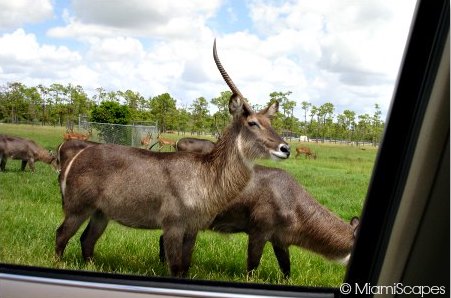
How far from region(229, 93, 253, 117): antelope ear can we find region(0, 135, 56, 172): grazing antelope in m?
0.96

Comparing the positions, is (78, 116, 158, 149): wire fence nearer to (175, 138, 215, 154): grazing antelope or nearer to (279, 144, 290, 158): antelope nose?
(175, 138, 215, 154): grazing antelope

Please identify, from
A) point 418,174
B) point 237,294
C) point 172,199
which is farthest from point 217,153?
point 418,174

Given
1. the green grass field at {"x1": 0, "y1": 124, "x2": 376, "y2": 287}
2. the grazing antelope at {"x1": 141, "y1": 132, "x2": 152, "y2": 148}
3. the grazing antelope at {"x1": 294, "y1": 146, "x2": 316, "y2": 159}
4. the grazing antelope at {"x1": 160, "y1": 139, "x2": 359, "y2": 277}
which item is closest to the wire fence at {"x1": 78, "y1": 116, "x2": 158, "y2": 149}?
the grazing antelope at {"x1": 141, "y1": 132, "x2": 152, "y2": 148}

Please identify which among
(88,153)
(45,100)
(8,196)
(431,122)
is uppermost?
(431,122)

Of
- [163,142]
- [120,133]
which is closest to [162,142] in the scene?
[163,142]

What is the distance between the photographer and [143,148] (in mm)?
2691

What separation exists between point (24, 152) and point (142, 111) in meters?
0.74

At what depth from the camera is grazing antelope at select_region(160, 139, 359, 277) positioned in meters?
2.73

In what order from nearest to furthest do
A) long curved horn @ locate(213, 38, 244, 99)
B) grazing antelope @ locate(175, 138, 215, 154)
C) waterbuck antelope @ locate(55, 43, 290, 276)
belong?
long curved horn @ locate(213, 38, 244, 99) → waterbuck antelope @ locate(55, 43, 290, 276) → grazing antelope @ locate(175, 138, 215, 154)

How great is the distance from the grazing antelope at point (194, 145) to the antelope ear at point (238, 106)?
0.35 m

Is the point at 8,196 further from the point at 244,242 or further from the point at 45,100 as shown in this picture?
the point at 244,242

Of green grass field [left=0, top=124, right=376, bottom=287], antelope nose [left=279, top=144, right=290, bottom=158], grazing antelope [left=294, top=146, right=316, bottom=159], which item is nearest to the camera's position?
green grass field [left=0, top=124, right=376, bottom=287]

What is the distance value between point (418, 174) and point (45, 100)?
1.97 metres

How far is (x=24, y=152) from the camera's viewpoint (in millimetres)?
2764
